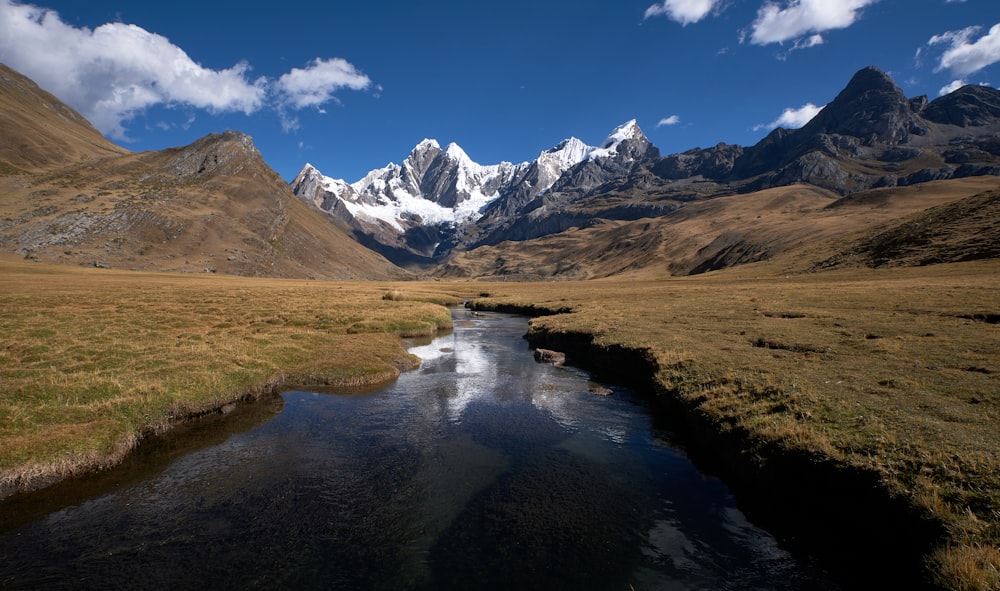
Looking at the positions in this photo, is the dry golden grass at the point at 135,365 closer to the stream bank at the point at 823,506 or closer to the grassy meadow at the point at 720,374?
the grassy meadow at the point at 720,374

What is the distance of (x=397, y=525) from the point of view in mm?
14641

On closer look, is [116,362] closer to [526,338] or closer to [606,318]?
[526,338]

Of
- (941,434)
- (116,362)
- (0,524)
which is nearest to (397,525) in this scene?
(0,524)

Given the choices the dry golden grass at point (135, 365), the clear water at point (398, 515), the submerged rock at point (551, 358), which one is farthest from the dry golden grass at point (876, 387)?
the dry golden grass at point (135, 365)

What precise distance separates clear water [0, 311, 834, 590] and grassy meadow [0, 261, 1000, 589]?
295cm

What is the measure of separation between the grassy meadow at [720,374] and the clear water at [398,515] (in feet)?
9.67

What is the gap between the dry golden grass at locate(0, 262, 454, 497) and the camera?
17625 millimetres

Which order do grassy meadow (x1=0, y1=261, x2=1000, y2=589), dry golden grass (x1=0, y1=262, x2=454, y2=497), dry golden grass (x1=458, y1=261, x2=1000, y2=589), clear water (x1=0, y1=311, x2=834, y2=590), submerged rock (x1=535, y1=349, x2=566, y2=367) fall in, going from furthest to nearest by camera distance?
submerged rock (x1=535, y1=349, x2=566, y2=367)
dry golden grass (x1=0, y1=262, x2=454, y2=497)
grassy meadow (x1=0, y1=261, x2=1000, y2=589)
clear water (x1=0, y1=311, x2=834, y2=590)
dry golden grass (x1=458, y1=261, x2=1000, y2=589)

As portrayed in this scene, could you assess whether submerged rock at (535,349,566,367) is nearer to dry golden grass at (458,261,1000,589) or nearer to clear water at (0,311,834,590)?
dry golden grass at (458,261,1000,589)

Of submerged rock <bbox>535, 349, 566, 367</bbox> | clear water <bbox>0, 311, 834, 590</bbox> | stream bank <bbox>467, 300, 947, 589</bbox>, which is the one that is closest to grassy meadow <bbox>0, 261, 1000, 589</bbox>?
stream bank <bbox>467, 300, 947, 589</bbox>

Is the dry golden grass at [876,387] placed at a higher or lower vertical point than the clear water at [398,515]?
higher

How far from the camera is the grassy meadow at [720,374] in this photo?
1266cm

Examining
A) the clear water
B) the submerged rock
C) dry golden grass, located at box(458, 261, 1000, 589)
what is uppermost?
dry golden grass, located at box(458, 261, 1000, 589)

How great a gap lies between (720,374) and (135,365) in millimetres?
34435
